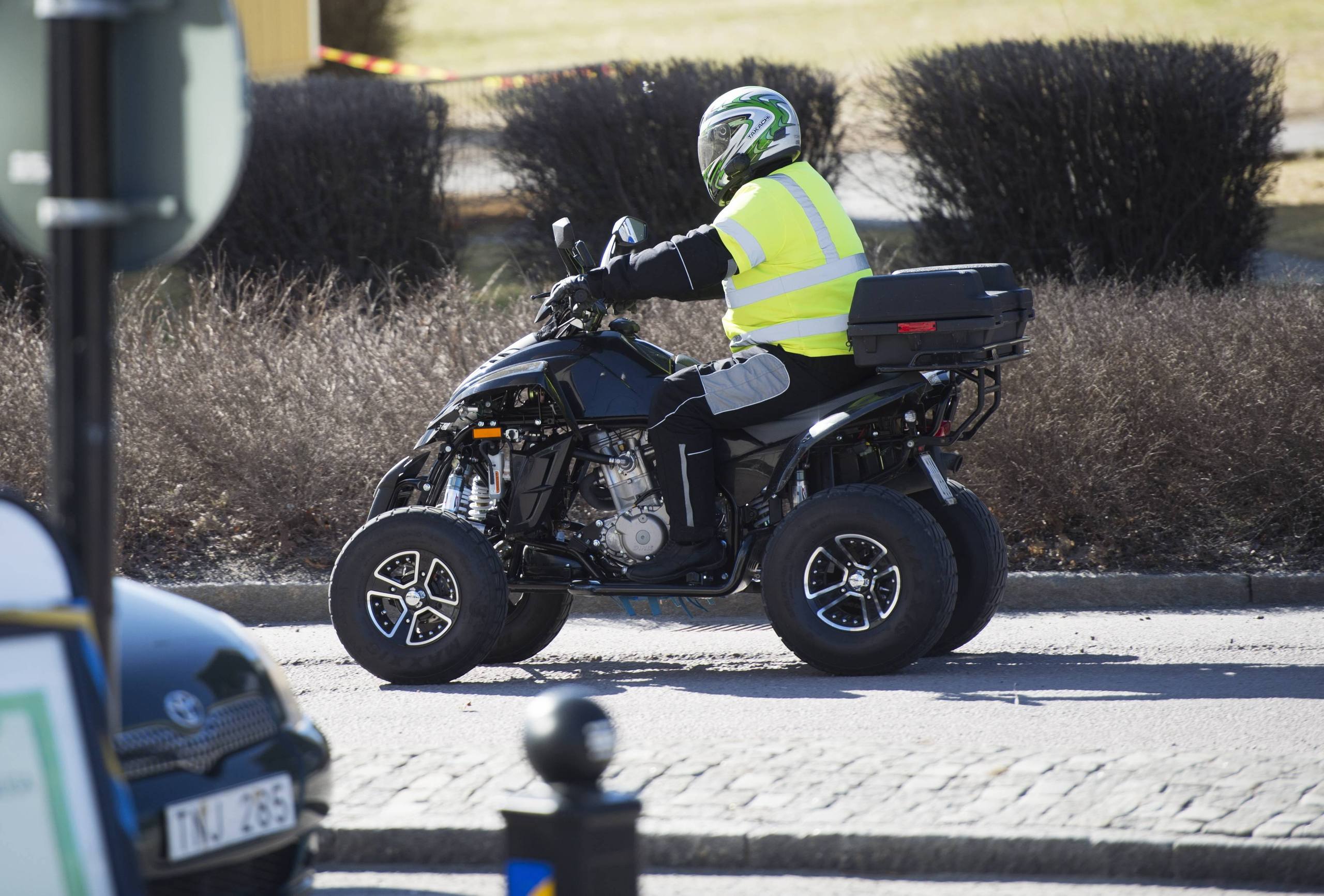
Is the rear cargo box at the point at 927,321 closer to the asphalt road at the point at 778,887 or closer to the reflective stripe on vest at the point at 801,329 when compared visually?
the reflective stripe on vest at the point at 801,329

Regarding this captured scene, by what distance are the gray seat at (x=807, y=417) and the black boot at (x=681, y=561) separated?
18.2 inches

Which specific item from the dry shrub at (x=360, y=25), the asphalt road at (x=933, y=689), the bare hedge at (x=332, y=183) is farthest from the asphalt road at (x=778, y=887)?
the dry shrub at (x=360, y=25)

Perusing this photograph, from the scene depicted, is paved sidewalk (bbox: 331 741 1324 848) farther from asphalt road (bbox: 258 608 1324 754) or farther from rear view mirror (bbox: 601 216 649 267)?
rear view mirror (bbox: 601 216 649 267)

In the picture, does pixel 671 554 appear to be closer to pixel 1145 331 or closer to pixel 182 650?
pixel 182 650

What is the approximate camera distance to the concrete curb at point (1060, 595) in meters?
8.55

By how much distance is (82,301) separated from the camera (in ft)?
10.6

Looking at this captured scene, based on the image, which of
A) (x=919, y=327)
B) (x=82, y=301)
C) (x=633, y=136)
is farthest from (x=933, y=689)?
(x=633, y=136)

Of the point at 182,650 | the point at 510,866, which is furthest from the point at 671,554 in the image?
the point at 510,866

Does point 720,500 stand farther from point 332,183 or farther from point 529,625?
point 332,183

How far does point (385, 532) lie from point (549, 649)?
132cm

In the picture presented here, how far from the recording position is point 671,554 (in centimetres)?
701

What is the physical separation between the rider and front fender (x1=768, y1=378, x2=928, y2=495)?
0.21 m

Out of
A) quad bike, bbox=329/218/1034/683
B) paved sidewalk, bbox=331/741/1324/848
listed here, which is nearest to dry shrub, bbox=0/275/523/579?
quad bike, bbox=329/218/1034/683

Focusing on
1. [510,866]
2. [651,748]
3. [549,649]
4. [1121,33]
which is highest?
[1121,33]
